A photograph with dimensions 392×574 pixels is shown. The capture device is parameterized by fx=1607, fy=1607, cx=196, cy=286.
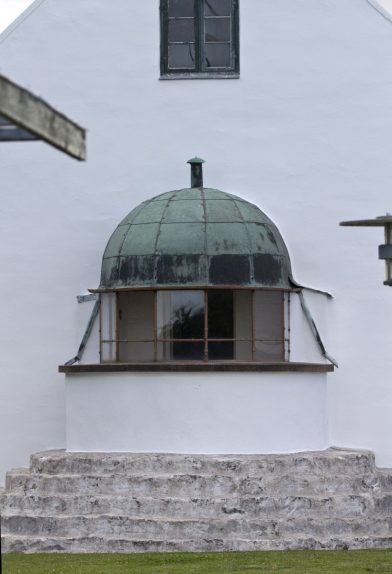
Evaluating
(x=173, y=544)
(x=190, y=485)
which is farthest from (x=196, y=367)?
(x=173, y=544)

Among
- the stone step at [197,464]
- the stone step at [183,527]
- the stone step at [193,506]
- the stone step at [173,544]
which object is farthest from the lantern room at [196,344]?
the stone step at [173,544]

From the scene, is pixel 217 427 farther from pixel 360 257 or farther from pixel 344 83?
pixel 344 83

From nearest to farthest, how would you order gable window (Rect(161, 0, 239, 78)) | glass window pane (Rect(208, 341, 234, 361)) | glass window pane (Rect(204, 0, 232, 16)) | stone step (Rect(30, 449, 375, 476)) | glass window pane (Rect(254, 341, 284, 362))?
stone step (Rect(30, 449, 375, 476)) → glass window pane (Rect(208, 341, 234, 361)) → glass window pane (Rect(254, 341, 284, 362)) → gable window (Rect(161, 0, 239, 78)) → glass window pane (Rect(204, 0, 232, 16))

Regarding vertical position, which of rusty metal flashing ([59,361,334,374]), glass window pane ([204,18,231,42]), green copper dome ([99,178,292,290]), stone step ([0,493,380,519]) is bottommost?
stone step ([0,493,380,519])

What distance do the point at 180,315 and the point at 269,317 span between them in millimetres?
1546

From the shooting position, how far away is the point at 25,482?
20906 mm

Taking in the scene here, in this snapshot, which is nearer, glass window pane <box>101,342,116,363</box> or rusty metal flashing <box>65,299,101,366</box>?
glass window pane <box>101,342,116,363</box>

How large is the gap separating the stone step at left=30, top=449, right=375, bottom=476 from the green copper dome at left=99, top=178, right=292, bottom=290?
2.33 metres

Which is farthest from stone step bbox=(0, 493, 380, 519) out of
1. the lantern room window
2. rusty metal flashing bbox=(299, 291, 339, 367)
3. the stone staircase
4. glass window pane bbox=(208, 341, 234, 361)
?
rusty metal flashing bbox=(299, 291, 339, 367)

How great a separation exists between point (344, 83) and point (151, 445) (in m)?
6.23

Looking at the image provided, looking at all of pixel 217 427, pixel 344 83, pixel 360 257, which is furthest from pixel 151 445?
pixel 344 83

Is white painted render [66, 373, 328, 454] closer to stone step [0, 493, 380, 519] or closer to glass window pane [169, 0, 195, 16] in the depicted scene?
stone step [0, 493, 380, 519]

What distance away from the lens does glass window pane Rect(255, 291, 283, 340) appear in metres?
22.9

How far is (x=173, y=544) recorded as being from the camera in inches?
780
